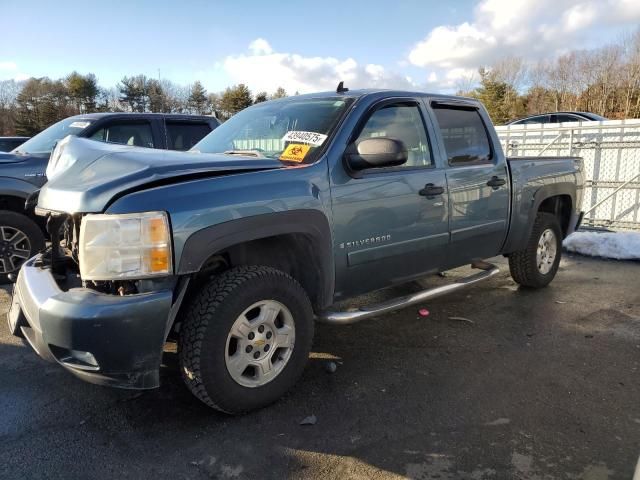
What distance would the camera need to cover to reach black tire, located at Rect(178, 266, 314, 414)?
2619 mm

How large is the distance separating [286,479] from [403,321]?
2.41 meters

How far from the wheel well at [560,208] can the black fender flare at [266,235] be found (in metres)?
3.27

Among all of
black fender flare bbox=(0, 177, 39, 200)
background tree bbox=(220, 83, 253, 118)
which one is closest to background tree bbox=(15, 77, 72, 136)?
background tree bbox=(220, 83, 253, 118)

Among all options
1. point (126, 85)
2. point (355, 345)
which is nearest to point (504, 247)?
point (355, 345)

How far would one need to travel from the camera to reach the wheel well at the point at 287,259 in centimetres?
304

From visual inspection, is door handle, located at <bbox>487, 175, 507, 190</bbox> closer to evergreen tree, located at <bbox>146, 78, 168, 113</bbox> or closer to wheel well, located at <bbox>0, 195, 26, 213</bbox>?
wheel well, located at <bbox>0, 195, 26, 213</bbox>

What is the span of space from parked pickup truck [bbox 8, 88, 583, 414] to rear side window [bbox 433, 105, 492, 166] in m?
0.02

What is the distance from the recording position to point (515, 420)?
2832mm

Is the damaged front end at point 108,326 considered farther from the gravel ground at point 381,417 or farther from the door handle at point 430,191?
the door handle at point 430,191

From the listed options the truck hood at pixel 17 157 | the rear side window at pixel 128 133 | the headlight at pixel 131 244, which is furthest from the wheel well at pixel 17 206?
the headlight at pixel 131 244

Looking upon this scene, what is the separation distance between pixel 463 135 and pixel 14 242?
484 cm

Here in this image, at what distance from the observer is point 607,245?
289 inches

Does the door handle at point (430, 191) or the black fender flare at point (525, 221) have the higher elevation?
the door handle at point (430, 191)

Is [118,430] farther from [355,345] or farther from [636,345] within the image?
→ [636,345]
